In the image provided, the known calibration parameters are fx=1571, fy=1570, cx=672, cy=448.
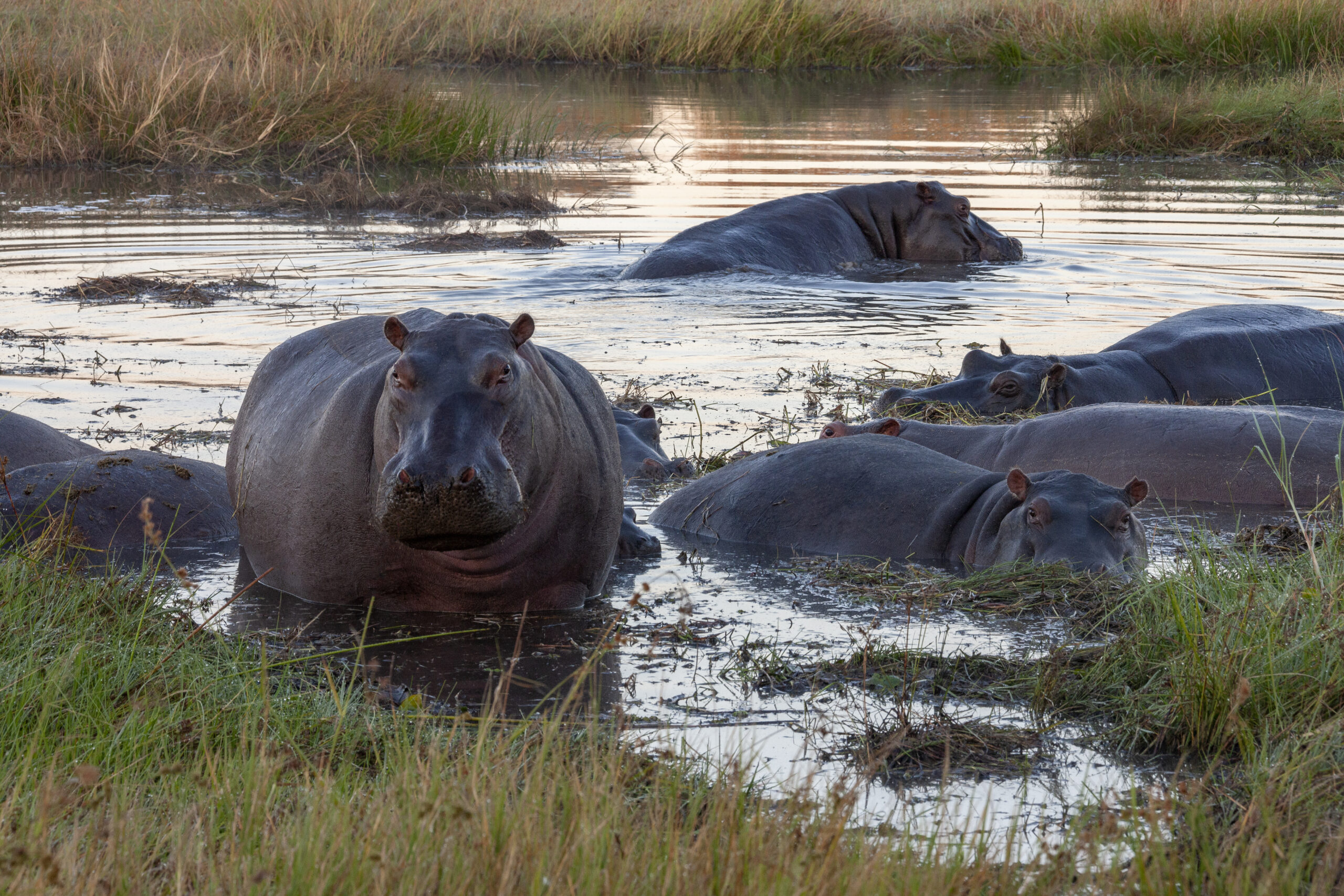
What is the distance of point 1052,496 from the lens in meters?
5.13

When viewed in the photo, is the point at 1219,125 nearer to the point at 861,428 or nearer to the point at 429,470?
the point at 861,428

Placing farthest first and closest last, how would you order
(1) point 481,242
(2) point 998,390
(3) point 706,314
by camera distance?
(1) point 481,242, (3) point 706,314, (2) point 998,390

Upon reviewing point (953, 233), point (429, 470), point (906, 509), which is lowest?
point (906, 509)

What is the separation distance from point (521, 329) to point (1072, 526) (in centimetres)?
190

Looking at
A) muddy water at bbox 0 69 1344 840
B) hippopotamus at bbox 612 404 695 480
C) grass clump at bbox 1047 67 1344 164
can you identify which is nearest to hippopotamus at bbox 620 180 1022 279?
muddy water at bbox 0 69 1344 840

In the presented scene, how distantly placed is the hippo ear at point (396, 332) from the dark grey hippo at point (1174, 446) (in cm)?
242

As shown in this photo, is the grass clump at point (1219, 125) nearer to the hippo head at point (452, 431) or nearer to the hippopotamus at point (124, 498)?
the hippopotamus at point (124, 498)

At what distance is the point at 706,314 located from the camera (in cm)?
984

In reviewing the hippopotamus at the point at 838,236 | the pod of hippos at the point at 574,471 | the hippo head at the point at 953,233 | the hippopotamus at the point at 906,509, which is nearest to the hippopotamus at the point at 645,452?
the pod of hippos at the point at 574,471

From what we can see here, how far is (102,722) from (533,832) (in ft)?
4.05

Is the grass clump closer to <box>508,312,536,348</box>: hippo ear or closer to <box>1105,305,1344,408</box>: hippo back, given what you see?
<box>1105,305,1344,408</box>: hippo back

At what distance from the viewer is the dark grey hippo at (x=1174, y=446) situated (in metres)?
6.19

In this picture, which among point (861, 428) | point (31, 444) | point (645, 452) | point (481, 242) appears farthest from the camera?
point (481, 242)

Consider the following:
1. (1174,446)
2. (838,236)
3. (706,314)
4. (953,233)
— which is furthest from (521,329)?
(953,233)
